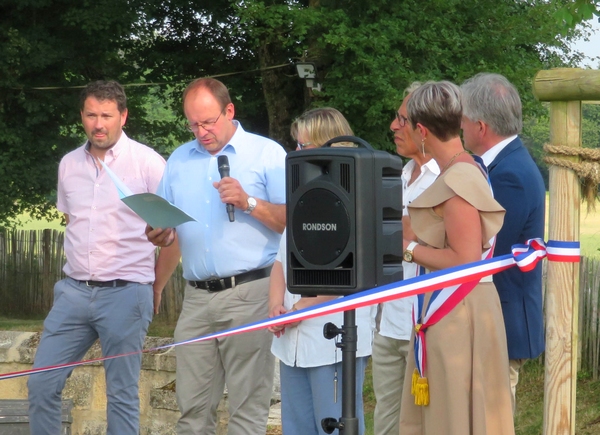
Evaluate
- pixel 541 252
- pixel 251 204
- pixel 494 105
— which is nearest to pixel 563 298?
pixel 541 252

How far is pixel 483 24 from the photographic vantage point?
13.4 meters

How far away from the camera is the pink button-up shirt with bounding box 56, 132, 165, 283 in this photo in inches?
174

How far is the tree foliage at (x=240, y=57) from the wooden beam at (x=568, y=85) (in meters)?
9.45

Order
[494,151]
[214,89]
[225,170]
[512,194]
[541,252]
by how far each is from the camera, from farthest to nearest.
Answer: [214,89] → [225,170] → [494,151] → [512,194] → [541,252]

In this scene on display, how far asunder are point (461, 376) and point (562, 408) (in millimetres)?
392

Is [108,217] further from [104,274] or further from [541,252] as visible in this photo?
[541,252]

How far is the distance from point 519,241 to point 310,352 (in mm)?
967

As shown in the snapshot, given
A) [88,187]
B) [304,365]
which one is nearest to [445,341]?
[304,365]

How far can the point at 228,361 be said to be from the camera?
13.4 feet

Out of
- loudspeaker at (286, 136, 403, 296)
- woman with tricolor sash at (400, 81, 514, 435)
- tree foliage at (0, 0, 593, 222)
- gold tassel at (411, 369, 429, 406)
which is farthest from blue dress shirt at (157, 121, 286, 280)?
tree foliage at (0, 0, 593, 222)

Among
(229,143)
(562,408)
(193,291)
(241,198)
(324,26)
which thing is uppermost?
(324,26)

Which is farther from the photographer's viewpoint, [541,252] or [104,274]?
[104,274]

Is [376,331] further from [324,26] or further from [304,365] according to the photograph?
[324,26]

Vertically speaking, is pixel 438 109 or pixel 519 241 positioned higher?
pixel 438 109
